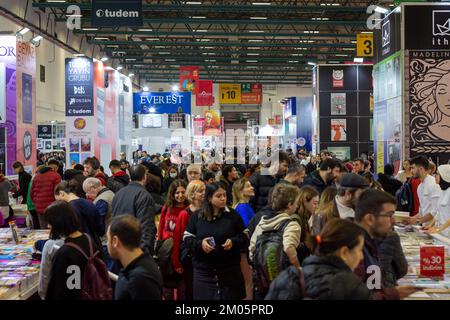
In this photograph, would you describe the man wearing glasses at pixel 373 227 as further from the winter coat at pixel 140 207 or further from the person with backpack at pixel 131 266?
the winter coat at pixel 140 207

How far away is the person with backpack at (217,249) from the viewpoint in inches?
182

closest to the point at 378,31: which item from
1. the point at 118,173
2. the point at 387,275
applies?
the point at 118,173

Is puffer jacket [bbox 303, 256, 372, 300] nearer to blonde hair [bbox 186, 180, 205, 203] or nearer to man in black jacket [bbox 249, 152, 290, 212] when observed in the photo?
blonde hair [bbox 186, 180, 205, 203]

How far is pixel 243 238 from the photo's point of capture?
15.4ft

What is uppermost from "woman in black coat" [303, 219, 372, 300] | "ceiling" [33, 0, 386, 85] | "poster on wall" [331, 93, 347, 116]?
"ceiling" [33, 0, 386, 85]

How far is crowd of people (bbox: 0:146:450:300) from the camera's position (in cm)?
253

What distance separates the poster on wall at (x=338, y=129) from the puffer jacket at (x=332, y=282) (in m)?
18.8

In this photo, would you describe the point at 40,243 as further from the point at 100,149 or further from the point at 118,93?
the point at 118,93

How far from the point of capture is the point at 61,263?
344cm

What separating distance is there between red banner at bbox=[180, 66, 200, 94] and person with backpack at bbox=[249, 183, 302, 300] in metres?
23.1

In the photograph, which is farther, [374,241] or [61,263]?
[61,263]

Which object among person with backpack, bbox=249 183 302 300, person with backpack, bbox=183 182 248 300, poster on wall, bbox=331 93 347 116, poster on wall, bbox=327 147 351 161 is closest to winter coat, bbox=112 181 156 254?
person with backpack, bbox=183 182 248 300
